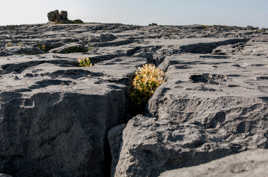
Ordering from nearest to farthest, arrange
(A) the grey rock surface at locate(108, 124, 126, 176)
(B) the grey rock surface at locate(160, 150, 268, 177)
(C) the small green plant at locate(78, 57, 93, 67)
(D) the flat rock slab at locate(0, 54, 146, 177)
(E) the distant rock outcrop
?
(B) the grey rock surface at locate(160, 150, 268, 177) → (A) the grey rock surface at locate(108, 124, 126, 176) → (D) the flat rock slab at locate(0, 54, 146, 177) → (C) the small green plant at locate(78, 57, 93, 67) → (E) the distant rock outcrop

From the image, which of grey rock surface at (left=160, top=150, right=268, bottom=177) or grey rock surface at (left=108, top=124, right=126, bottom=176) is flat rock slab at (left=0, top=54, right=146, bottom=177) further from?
grey rock surface at (left=160, top=150, right=268, bottom=177)

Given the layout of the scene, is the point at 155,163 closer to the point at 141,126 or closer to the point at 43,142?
the point at 141,126

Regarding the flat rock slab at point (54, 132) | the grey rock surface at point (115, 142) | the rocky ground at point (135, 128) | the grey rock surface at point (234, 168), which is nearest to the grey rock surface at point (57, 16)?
the rocky ground at point (135, 128)

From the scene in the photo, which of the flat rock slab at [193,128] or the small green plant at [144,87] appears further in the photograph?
the small green plant at [144,87]

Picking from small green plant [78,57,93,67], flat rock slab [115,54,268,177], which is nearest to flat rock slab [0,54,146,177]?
flat rock slab [115,54,268,177]

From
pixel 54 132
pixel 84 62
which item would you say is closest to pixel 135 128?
pixel 54 132

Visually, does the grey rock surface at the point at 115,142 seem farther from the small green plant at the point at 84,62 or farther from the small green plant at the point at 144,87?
the small green plant at the point at 84,62

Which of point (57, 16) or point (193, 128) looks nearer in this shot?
point (193, 128)

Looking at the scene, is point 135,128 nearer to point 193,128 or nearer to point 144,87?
point 193,128

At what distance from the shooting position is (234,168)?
2.63 m

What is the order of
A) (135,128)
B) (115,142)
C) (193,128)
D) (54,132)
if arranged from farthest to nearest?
(54,132) → (115,142) → (135,128) → (193,128)

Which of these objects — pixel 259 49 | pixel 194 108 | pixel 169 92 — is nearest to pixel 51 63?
pixel 169 92

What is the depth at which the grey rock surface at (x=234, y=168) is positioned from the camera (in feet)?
8.11

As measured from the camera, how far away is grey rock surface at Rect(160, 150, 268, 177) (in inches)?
97.3
